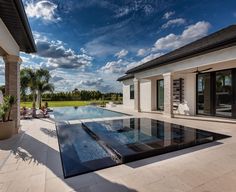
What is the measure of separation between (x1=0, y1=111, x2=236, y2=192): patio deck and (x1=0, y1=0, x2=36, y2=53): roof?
4.84m

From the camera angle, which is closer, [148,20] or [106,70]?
[148,20]

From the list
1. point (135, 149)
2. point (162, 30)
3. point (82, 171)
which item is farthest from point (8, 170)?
point (162, 30)

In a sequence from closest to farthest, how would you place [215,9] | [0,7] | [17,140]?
[0,7], [17,140], [215,9]

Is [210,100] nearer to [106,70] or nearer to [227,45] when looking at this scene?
[227,45]

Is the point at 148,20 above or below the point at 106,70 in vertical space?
above

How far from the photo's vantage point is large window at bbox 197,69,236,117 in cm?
1105

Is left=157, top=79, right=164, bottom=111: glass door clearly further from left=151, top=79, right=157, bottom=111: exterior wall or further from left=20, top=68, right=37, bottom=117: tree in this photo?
left=20, top=68, right=37, bottom=117: tree

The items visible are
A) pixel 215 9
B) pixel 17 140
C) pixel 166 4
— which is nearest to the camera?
pixel 17 140

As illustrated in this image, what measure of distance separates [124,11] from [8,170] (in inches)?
587

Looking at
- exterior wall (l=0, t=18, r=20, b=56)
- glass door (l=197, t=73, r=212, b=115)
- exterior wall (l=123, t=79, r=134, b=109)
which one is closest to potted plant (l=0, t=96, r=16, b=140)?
exterior wall (l=0, t=18, r=20, b=56)

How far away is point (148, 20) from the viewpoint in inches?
634

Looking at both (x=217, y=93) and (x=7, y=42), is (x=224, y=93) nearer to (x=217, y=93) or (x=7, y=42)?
(x=217, y=93)

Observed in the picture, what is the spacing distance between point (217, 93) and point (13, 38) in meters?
14.1

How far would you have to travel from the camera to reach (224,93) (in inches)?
452
